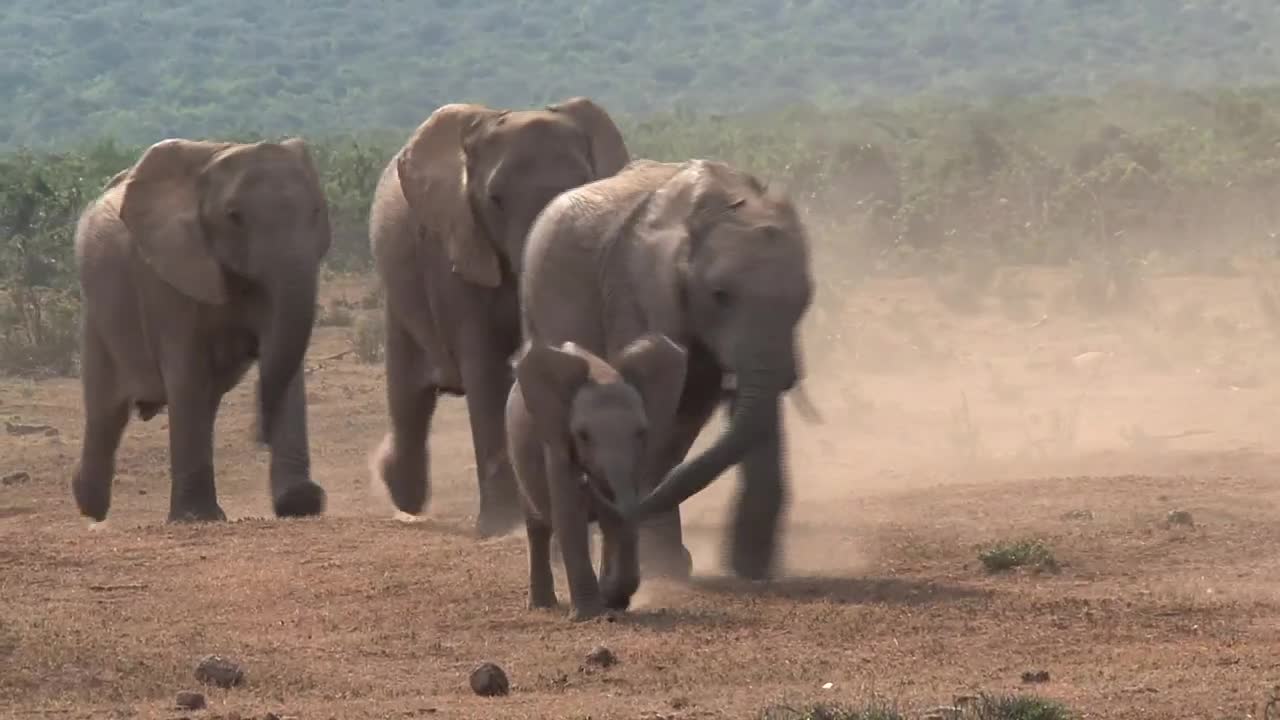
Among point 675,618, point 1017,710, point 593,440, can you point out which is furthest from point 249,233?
point 1017,710

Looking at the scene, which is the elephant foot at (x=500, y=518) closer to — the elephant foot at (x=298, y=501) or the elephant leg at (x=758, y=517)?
the elephant foot at (x=298, y=501)

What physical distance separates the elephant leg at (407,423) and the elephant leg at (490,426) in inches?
48.3

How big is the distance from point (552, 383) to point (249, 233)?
5411mm

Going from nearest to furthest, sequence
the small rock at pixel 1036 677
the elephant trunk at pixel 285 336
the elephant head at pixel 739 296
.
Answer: the small rock at pixel 1036 677 → the elephant head at pixel 739 296 → the elephant trunk at pixel 285 336

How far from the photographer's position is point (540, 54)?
392ft

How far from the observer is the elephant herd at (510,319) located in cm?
1023

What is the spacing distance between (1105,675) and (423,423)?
807 centimetres

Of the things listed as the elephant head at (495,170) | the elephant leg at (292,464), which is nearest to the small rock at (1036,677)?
the elephant head at (495,170)

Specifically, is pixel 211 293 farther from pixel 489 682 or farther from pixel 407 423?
pixel 489 682

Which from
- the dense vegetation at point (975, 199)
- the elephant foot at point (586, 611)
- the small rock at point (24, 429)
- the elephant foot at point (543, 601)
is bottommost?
the dense vegetation at point (975, 199)

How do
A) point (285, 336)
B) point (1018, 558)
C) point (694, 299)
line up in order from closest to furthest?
point (694, 299) < point (1018, 558) < point (285, 336)

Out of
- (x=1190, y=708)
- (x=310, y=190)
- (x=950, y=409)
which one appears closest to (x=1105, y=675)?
(x=1190, y=708)

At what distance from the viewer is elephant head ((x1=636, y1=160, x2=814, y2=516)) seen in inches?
419

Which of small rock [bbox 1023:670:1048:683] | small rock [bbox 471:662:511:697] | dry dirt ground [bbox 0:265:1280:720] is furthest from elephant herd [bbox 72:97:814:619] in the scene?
small rock [bbox 1023:670:1048:683]
